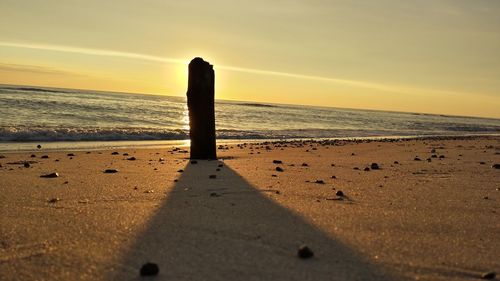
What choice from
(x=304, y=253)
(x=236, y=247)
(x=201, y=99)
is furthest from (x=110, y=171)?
(x=304, y=253)

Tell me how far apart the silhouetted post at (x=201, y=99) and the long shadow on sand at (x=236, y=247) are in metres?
4.23

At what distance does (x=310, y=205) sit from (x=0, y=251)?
2.32m

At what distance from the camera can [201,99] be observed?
823 centimetres

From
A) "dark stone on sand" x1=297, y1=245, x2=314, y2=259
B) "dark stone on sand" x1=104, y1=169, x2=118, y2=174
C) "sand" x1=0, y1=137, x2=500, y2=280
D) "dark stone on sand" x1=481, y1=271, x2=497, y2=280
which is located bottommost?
"dark stone on sand" x1=104, y1=169, x2=118, y2=174

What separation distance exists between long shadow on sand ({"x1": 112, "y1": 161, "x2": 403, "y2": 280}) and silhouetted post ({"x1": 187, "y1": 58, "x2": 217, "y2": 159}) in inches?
167

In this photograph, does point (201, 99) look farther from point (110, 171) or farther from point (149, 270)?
point (149, 270)

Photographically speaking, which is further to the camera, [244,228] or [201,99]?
[201,99]

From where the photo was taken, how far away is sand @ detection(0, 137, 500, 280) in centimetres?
234

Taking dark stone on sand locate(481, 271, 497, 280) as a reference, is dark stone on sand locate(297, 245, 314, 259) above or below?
below

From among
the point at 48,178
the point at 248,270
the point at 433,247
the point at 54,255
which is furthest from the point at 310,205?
the point at 48,178

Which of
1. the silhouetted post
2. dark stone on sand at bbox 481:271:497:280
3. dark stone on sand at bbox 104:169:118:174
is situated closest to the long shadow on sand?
dark stone on sand at bbox 481:271:497:280

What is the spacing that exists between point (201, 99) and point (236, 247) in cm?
574

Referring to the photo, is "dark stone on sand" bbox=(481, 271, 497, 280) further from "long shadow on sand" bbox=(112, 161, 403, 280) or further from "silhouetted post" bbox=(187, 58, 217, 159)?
"silhouetted post" bbox=(187, 58, 217, 159)

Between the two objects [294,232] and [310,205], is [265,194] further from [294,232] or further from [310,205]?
[294,232]
